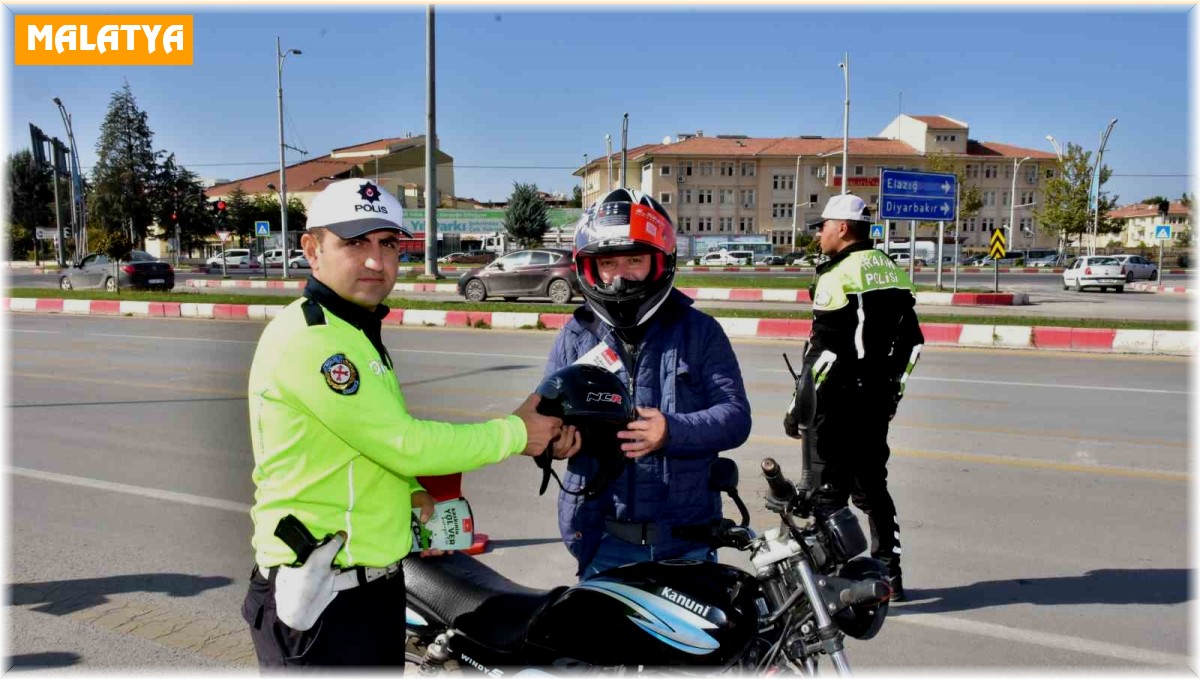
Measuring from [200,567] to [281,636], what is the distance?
288cm

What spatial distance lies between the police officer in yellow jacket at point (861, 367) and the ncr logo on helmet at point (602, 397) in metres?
1.92

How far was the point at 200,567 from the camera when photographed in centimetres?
460

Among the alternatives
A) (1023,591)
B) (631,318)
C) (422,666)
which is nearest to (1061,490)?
(1023,591)

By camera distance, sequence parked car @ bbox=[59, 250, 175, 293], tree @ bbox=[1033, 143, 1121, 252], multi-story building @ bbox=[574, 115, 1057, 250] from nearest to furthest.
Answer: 1. parked car @ bbox=[59, 250, 175, 293]
2. tree @ bbox=[1033, 143, 1121, 252]
3. multi-story building @ bbox=[574, 115, 1057, 250]

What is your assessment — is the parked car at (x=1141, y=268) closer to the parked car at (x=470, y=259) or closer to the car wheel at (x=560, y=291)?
the car wheel at (x=560, y=291)

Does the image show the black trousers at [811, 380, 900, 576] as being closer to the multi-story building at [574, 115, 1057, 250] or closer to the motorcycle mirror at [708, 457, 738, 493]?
the motorcycle mirror at [708, 457, 738, 493]

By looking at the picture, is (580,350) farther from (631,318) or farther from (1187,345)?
(1187,345)

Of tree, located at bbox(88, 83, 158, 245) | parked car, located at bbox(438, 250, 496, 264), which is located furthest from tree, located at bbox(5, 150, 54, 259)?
parked car, located at bbox(438, 250, 496, 264)

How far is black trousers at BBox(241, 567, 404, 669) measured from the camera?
6.75ft

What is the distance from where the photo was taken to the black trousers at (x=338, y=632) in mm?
2059

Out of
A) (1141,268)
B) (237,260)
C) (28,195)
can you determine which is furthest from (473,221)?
(1141,268)

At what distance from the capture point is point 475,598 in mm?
2400

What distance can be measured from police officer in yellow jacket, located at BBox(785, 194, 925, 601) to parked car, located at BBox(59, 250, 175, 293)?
27.7 metres

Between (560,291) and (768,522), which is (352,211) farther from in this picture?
(560,291)
